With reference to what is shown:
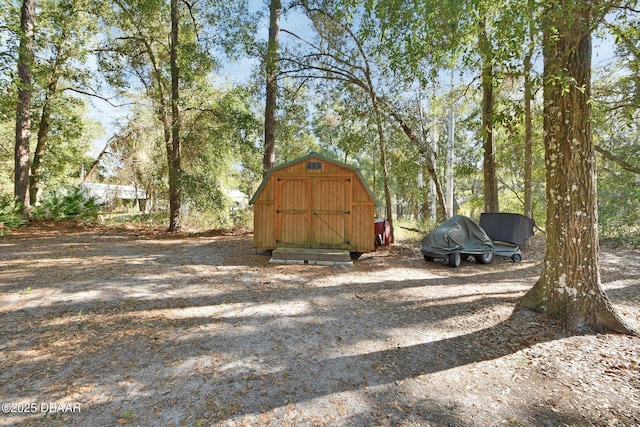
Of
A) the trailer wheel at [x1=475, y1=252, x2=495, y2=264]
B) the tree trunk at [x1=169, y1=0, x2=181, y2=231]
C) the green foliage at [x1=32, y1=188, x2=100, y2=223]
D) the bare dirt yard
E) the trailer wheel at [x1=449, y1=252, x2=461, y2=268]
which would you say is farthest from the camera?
the green foliage at [x1=32, y1=188, x2=100, y2=223]

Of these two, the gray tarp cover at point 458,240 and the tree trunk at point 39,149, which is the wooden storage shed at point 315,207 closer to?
the gray tarp cover at point 458,240

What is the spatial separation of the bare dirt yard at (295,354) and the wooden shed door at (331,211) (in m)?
2.33

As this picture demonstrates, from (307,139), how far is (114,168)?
1222cm

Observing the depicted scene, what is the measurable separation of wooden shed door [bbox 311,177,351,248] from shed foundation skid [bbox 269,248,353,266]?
0.50m

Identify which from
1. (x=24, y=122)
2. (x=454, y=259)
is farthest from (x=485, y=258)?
(x=24, y=122)

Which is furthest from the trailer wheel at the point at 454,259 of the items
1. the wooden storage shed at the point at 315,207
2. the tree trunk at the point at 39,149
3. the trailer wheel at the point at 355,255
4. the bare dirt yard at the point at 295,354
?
the tree trunk at the point at 39,149

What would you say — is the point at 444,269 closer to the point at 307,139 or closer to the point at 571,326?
the point at 571,326

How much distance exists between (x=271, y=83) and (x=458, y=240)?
343 inches

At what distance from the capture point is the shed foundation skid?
25.8 ft

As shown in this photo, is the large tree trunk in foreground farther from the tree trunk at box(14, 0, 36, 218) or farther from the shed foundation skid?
the tree trunk at box(14, 0, 36, 218)

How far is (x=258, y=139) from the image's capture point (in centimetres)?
1298

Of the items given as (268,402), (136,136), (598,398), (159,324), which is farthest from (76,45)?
(598,398)

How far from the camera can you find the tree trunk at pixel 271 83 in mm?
10480

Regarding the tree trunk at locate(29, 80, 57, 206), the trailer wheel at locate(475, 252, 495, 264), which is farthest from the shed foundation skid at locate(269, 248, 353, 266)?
the tree trunk at locate(29, 80, 57, 206)
